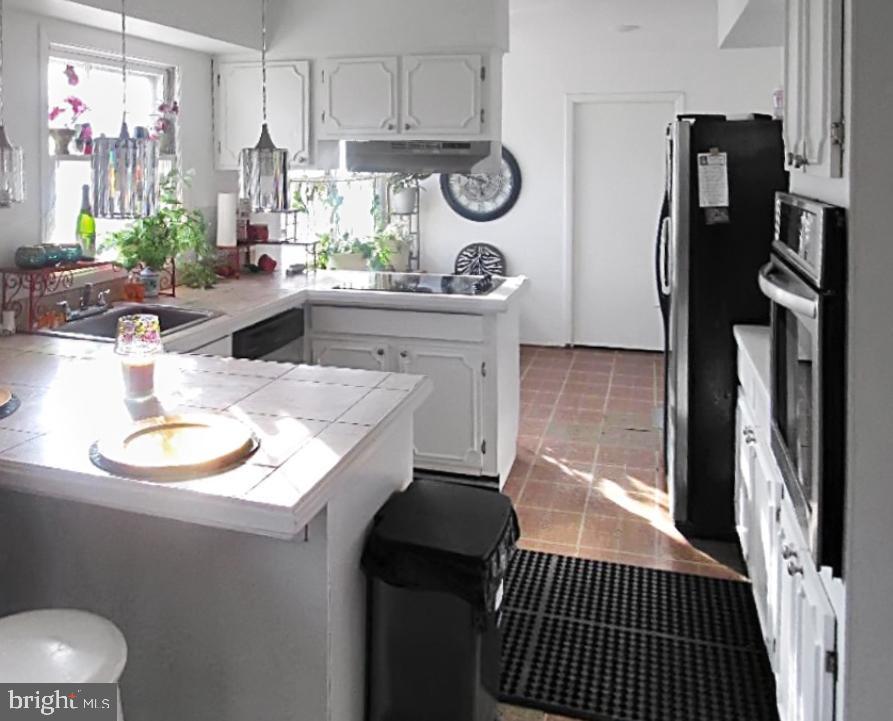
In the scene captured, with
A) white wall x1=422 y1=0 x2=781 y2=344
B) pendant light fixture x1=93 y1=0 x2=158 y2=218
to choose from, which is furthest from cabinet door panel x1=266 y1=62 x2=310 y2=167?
pendant light fixture x1=93 y1=0 x2=158 y2=218

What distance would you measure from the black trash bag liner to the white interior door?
521cm

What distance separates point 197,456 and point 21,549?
64 cm

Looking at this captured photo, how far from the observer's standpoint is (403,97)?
425 centimetres

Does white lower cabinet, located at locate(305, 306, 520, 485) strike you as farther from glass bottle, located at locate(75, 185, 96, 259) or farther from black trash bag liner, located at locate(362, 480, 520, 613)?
black trash bag liner, located at locate(362, 480, 520, 613)

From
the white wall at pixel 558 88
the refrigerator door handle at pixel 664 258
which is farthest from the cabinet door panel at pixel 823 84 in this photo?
the white wall at pixel 558 88

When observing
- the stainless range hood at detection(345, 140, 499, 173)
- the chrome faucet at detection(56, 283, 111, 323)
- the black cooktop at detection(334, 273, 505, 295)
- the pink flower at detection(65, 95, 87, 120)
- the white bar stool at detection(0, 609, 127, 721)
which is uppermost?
the pink flower at detection(65, 95, 87, 120)

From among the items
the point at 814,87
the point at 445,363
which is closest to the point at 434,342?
the point at 445,363

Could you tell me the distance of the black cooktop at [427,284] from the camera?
4.00 metres

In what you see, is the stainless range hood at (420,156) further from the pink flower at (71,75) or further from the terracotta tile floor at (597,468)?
the terracotta tile floor at (597,468)

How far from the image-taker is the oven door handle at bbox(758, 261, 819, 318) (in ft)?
5.49

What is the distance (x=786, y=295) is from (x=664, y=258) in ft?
6.24

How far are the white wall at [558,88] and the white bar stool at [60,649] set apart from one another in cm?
515

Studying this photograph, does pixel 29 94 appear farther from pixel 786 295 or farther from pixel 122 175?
pixel 786 295

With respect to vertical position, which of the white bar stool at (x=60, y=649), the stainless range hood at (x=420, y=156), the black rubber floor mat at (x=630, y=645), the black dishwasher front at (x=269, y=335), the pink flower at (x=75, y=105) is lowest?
the black rubber floor mat at (x=630, y=645)
